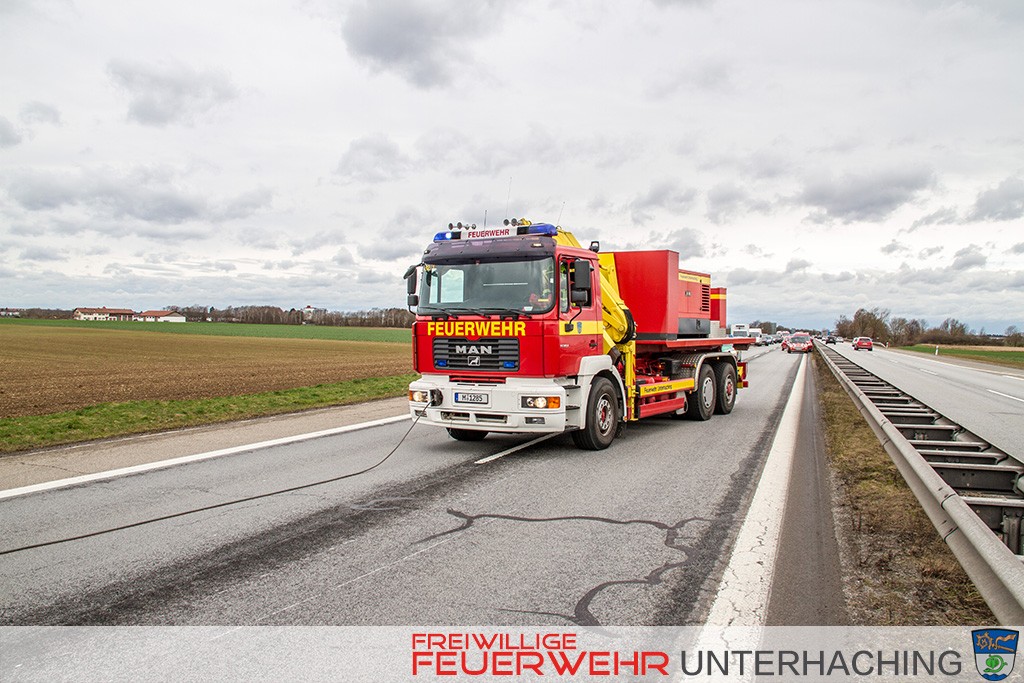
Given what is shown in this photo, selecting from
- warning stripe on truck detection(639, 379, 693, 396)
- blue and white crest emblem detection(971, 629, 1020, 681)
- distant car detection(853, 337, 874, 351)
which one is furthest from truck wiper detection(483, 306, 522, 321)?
distant car detection(853, 337, 874, 351)

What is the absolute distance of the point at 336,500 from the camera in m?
6.72

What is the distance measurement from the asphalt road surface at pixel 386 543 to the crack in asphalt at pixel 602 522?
2cm

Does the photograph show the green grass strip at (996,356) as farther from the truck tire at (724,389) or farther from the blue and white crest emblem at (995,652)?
the blue and white crest emblem at (995,652)

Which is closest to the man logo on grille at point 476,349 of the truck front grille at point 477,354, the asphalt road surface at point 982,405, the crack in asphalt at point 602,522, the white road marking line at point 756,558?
the truck front grille at point 477,354

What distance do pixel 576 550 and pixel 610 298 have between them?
6.10 metres

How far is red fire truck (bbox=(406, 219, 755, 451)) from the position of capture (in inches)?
357

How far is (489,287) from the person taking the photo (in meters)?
9.41

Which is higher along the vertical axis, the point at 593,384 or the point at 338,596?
the point at 593,384

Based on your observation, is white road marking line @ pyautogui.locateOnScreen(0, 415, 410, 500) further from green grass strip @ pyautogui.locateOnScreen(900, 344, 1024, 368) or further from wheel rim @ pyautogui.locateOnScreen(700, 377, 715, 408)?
green grass strip @ pyautogui.locateOnScreen(900, 344, 1024, 368)

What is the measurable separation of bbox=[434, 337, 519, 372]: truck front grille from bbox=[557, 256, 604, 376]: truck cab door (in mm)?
605

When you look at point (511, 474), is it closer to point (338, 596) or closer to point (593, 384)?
point (593, 384)

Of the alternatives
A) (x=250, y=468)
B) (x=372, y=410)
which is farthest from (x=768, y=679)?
(x=372, y=410)

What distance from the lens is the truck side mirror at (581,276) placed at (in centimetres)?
923

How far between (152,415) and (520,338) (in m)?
7.89
